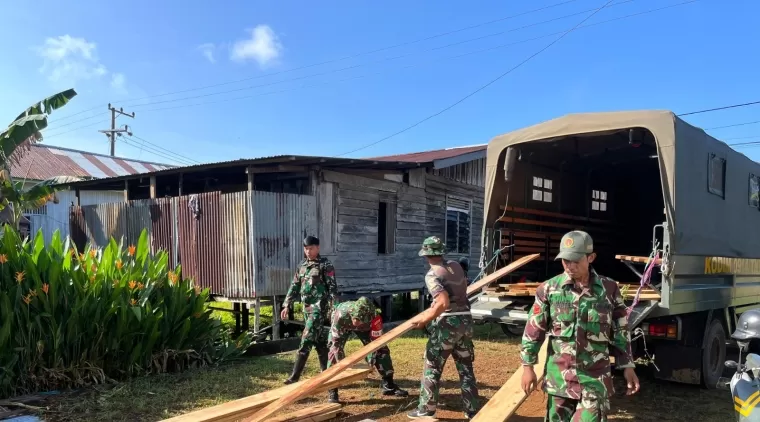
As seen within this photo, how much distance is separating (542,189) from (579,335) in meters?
4.78

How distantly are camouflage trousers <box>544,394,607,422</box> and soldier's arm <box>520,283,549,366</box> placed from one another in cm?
28

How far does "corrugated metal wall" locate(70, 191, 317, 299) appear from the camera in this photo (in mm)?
9789

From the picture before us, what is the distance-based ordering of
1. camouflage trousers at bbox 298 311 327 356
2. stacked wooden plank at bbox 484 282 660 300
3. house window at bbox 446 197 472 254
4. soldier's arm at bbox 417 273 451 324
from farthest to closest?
1. house window at bbox 446 197 472 254
2. camouflage trousers at bbox 298 311 327 356
3. stacked wooden plank at bbox 484 282 660 300
4. soldier's arm at bbox 417 273 451 324

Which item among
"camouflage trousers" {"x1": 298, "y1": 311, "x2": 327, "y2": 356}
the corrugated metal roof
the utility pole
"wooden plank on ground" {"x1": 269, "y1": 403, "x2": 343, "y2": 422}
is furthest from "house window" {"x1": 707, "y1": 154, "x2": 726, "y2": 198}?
the utility pole

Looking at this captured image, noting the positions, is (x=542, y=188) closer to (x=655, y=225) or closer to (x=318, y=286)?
(x=655, y=225)

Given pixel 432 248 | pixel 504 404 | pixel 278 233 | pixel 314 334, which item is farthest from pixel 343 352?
pixel 278 233

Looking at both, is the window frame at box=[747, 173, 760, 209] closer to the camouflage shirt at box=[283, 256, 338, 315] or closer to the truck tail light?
the truck tail light

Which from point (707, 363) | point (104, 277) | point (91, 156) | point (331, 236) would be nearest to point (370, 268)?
point (331, 236)

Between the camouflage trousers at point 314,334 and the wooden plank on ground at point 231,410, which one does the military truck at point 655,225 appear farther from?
the wooden plank on ground at point 231,410

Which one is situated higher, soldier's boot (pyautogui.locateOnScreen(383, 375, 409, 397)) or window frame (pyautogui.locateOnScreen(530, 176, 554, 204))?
window frame (pyautogui.locateOnScreen(530, 176, 554, 204))

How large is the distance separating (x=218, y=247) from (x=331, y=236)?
7.36 ft

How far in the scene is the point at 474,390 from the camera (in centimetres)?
476

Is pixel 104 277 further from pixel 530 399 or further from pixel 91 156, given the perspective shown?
pixel 91 156

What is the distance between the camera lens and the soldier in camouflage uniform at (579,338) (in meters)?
3.21
